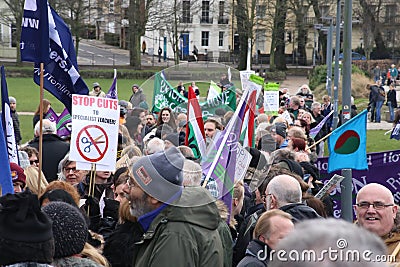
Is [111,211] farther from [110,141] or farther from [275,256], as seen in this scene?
[275,256]

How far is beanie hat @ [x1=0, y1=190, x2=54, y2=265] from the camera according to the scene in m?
3.30

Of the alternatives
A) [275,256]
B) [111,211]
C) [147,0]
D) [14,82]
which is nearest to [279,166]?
[111,211]

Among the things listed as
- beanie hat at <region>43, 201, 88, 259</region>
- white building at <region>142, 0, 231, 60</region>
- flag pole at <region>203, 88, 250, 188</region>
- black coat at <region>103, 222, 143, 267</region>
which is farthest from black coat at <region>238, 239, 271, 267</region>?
white building at <region>142, 0, 231, 60</region>

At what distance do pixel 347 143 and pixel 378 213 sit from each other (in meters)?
3.36

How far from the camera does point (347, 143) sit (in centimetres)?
905

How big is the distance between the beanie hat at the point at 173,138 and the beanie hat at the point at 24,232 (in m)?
2.36

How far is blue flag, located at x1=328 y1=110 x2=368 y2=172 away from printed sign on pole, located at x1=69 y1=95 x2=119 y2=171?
8.67 ft

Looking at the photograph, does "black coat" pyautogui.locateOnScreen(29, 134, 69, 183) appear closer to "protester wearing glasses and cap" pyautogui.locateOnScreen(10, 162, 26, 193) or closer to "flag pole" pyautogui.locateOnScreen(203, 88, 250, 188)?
"protester wearing glasses and cap" pyautogui.locateOnScreen(10, 162, 26, 193)

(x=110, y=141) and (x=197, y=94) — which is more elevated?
(x=197, y=94)

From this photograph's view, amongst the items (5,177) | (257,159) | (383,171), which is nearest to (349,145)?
(383,171)

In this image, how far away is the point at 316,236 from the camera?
216 cm

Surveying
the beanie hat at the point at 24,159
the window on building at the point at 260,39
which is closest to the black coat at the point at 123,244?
the beanie hat at the point at 24,159

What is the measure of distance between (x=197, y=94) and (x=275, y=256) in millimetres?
4254

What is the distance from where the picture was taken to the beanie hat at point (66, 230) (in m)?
3.77
